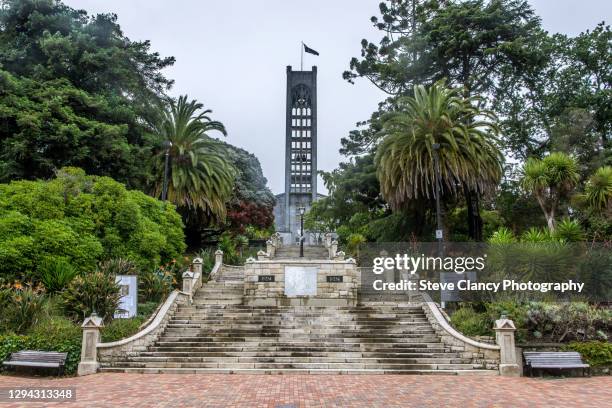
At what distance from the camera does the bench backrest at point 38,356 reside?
1222 cm

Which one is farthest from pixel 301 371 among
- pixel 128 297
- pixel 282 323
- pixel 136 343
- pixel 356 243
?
pixel 356 243

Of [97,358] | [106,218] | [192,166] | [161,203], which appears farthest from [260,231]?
[97,358]

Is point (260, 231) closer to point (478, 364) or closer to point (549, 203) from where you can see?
point (549, 203)

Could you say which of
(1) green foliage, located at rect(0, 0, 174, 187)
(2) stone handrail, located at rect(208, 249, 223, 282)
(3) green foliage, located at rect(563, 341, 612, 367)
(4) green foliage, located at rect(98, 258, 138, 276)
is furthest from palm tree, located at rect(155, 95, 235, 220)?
(3) green foliage, located at rect(563, 341, 612, 367)

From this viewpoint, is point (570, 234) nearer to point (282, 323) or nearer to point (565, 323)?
point (565, 323)

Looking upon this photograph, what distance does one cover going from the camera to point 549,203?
22234 millimetres

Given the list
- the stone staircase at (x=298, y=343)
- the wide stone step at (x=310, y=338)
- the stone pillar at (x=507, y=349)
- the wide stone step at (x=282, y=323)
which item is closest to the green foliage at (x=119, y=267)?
the stone staircase at (x=298, y=343)

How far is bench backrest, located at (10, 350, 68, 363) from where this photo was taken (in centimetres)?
1222

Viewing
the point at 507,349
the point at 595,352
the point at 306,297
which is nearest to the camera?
the point at 595,352

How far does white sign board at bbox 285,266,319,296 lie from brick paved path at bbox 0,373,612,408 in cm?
664

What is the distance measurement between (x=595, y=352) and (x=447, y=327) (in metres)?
3.90

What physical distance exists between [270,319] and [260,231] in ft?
91.6

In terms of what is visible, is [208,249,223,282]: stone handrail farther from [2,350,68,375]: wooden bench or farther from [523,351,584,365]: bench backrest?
[523,351,584,365]: bench backrest

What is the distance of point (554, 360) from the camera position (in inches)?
483
